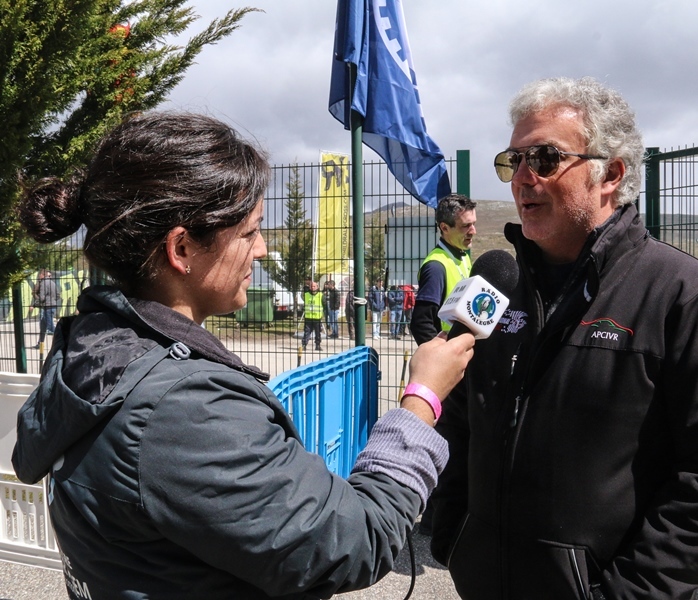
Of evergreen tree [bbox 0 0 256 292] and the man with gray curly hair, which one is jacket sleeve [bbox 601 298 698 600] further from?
evergreen tree [bbox 0 0 256 292]

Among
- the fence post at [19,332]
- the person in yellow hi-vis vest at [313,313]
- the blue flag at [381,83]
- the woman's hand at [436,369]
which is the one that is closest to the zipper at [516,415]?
the woman's hand at [436,369]

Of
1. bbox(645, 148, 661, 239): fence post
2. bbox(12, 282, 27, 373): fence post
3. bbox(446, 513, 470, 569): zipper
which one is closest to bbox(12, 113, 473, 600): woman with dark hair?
bbox(446, 513, 470, 569): zipper

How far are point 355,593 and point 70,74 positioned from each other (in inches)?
163

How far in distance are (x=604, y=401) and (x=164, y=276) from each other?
1.21 m

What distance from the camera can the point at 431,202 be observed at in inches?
220

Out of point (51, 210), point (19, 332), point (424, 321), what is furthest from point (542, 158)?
point (19, 332)

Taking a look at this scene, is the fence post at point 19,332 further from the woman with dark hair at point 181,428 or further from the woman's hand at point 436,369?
the woman's hand at point 436,369

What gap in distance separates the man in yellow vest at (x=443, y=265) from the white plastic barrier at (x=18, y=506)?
2.57 meters

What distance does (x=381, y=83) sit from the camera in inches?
194

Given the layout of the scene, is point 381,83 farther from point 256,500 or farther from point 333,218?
point 256,500

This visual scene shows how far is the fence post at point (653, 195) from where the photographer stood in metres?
4.96

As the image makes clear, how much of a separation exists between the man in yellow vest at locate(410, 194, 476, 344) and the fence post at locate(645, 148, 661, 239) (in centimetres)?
134

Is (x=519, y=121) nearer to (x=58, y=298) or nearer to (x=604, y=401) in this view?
(x=604, y=401)

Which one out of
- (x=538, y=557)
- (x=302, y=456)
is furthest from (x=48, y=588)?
(x=302, y=456)
